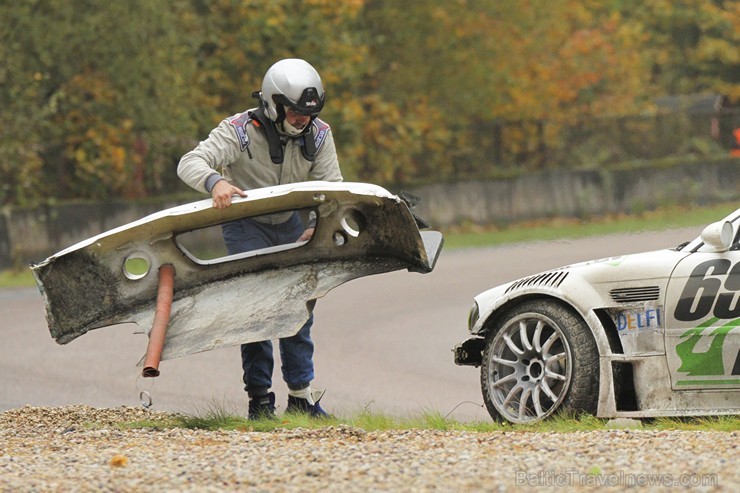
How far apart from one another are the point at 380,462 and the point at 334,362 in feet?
21.8

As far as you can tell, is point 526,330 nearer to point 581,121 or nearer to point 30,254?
point 30,254

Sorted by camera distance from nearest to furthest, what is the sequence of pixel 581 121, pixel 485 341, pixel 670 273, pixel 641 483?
pixel 641 483 < pixel 670 273 < pixel 485 341 < pixel 581 121

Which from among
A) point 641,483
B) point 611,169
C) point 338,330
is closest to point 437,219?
point 611,169

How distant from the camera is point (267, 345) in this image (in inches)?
370

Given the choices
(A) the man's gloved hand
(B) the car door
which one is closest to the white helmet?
(A) the man's gloved hand

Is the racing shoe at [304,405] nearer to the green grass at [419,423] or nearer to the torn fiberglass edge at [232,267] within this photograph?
the green grass at [419,423]

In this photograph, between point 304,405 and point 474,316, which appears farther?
point 304,405

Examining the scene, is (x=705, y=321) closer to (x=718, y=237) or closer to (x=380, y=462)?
(x=718, y=237)

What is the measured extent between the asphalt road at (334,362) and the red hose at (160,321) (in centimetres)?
82

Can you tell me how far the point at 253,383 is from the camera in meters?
9.36

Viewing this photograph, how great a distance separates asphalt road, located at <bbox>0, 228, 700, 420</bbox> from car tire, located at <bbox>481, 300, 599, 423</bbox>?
93cm

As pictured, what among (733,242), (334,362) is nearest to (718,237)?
(733,242)

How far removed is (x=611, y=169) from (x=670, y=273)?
2321cm

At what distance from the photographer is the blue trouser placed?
30.4 ft
